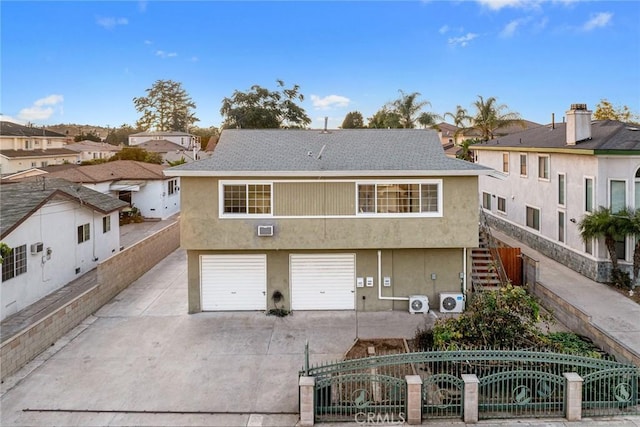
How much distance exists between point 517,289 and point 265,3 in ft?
64.2

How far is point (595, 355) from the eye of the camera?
32.2ft

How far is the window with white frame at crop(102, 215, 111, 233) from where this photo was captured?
21128 millimetres

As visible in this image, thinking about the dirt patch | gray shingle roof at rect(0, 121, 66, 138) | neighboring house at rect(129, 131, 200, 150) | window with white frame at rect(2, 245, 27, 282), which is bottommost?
the dirt patch

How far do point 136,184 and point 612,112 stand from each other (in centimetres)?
4362

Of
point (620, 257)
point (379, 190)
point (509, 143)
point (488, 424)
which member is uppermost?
point (509, 143)

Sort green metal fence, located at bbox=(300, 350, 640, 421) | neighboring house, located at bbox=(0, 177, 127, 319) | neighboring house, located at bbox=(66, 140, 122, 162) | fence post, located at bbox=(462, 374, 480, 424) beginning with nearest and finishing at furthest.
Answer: fence post, located at bbox=(462, 374, 480, 424), green metal fence, located at bbox=(300, 350, 640, 421), neighboring house, located at bbox=(0, 177, 127, 319), neighboring house, located at bbox=(66, 140, 122, 162)

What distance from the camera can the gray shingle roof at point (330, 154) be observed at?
13781mm

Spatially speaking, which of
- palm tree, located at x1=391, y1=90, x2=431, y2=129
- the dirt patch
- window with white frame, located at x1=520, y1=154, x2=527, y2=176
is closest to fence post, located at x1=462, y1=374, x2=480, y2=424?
the dirt patch

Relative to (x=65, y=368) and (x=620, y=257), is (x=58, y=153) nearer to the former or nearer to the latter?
(x=65, y=368)

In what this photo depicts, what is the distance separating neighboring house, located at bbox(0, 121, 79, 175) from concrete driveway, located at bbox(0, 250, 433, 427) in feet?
126

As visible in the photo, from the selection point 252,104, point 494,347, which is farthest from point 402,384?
point 252,104

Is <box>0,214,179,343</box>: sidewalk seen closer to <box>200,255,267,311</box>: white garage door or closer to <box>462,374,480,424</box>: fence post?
<box>200,255,267,311</box>: white garage door

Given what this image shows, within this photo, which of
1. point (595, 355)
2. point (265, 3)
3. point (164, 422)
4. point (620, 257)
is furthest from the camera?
point (265, 3)

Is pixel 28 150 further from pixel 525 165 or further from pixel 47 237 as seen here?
pixel 525 165
